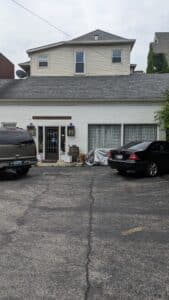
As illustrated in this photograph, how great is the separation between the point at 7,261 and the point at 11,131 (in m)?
10.0

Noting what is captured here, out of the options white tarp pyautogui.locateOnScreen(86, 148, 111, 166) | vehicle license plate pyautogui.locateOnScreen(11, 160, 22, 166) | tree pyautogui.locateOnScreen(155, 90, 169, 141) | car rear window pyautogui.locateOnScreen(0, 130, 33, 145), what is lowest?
white tarp pyautogui.locateOnScreen(86, 148, 111, 166)

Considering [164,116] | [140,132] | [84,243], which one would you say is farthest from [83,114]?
[84,243]

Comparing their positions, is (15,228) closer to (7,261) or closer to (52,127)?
(7,261)

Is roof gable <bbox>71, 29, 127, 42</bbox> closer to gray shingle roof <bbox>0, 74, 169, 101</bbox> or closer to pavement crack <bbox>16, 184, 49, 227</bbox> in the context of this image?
gray shingle roof <bbox>0, 74, 169, 101</bbox>

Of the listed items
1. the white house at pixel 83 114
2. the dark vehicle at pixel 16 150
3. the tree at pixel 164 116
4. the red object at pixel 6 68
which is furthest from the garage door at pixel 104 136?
the red object at pixel 6 68

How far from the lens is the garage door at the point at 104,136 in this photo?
22312mm

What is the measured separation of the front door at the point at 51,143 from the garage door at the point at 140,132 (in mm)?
4003

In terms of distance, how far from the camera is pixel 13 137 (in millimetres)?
14977

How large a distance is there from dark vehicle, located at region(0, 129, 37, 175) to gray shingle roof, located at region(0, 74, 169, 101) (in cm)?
734

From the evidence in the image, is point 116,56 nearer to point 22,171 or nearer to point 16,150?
point 22,171

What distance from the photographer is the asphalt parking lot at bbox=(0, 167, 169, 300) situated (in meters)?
4.76

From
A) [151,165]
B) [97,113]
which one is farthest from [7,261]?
[97,113]

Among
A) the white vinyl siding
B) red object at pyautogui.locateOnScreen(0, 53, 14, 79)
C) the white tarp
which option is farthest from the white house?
red object at pyautogui.locateOnScreen(0, 53, 14, 79)

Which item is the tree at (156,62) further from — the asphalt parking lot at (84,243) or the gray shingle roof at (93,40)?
the asphalt parking lot at (84,243)
